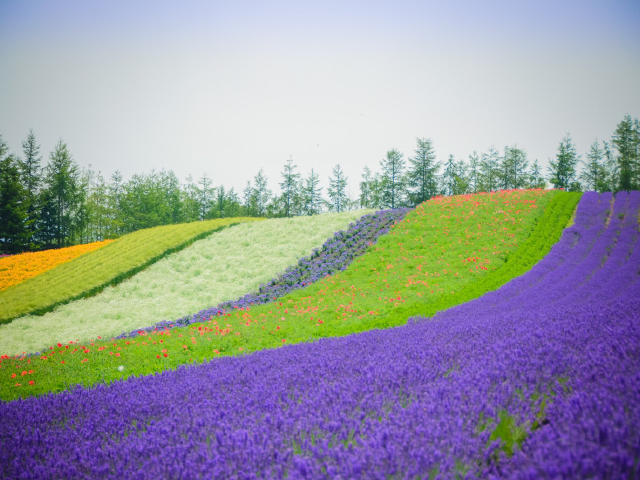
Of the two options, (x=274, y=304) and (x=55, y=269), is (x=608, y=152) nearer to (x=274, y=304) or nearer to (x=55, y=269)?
(x=274, y=304)

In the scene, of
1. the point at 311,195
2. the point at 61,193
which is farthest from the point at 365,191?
the point at 61,193

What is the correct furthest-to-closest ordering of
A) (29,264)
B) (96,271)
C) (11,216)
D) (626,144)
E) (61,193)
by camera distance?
(626,144), (61,193), (11,216), (29,264), (96,271)

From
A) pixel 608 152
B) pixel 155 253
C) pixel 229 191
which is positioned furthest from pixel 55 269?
pixel 608 152

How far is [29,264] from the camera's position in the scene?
27562mm

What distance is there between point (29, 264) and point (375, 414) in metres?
34.5

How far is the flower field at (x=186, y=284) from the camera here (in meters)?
13.6

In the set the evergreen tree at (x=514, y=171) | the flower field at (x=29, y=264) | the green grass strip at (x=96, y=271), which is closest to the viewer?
the green grass strip at (x=96, y=271)

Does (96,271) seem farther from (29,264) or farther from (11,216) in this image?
(11,216)

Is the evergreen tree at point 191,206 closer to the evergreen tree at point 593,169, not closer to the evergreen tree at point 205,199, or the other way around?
the evergreen tree at point 205,199

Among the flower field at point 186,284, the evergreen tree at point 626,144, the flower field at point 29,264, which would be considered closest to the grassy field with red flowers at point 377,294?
the flower field at point 186,284

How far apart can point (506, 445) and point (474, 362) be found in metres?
1.40

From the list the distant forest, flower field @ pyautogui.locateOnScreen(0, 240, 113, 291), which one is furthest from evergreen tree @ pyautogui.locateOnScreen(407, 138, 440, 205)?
flower field @ pyautogui.locateOnScreen(0, 240, 113, 291)

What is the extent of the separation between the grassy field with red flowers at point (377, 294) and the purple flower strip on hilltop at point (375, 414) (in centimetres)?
291

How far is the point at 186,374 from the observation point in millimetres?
5168
